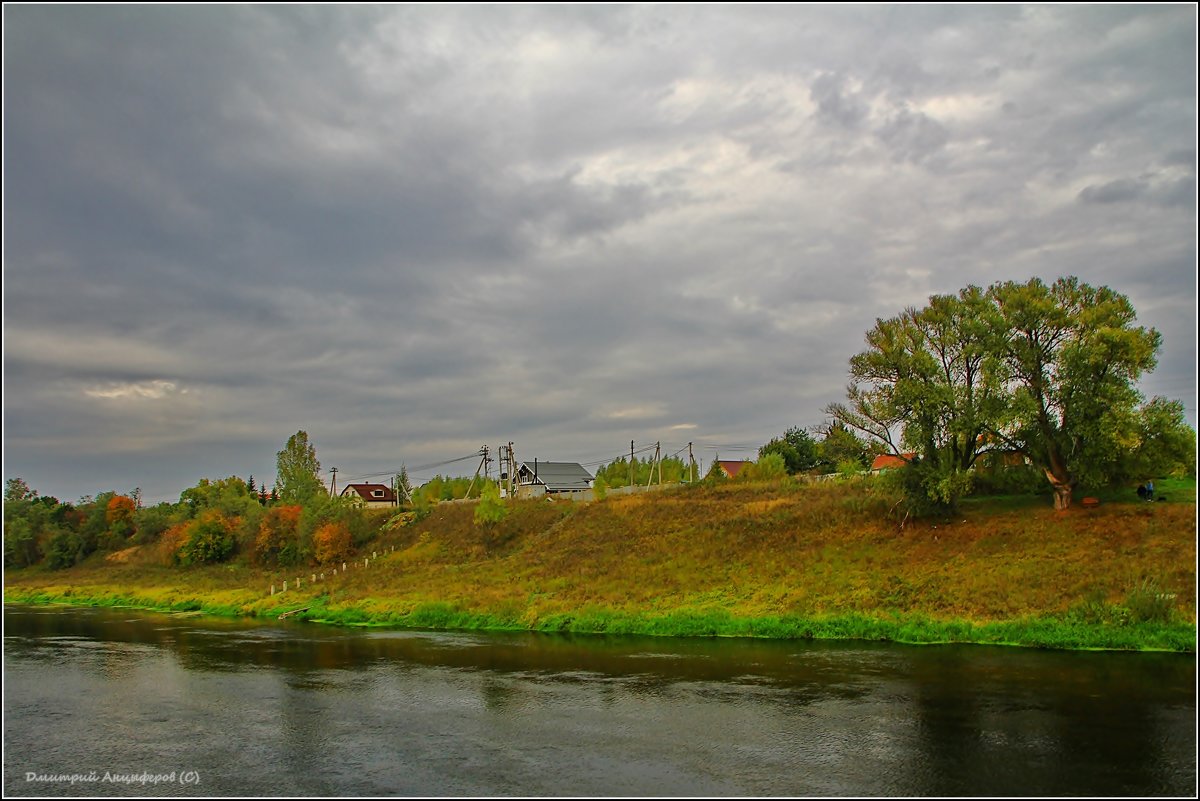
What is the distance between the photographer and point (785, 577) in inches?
1767

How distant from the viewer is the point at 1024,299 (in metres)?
46.3

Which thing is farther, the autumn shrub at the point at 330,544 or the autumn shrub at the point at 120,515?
the autumn shrub at the point at 120,515

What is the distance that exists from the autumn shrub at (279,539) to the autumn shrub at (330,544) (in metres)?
3.49

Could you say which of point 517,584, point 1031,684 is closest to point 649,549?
point 517,584

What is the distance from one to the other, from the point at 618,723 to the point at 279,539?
71279 millimetres

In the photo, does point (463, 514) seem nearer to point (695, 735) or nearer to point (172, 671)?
point (172, 671)

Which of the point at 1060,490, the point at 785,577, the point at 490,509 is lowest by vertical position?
the point at 785,577

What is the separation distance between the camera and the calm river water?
17609mm

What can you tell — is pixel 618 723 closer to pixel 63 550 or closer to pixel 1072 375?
pixel 1072 375

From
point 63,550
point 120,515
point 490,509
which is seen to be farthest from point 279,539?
point 120,515

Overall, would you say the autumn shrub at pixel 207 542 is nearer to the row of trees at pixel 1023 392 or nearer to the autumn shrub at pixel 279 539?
the autumn shrub at pixel 279 539

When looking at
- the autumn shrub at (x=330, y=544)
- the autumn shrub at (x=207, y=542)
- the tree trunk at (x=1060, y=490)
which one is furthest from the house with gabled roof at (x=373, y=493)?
the tree trunk at (x=1060, y=490)

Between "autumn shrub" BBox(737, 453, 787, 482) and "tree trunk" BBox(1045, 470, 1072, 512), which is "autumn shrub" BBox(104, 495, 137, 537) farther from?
"tree trunk" BBox(1045, 470, 1072, 512)

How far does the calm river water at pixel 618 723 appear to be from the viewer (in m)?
17.6
